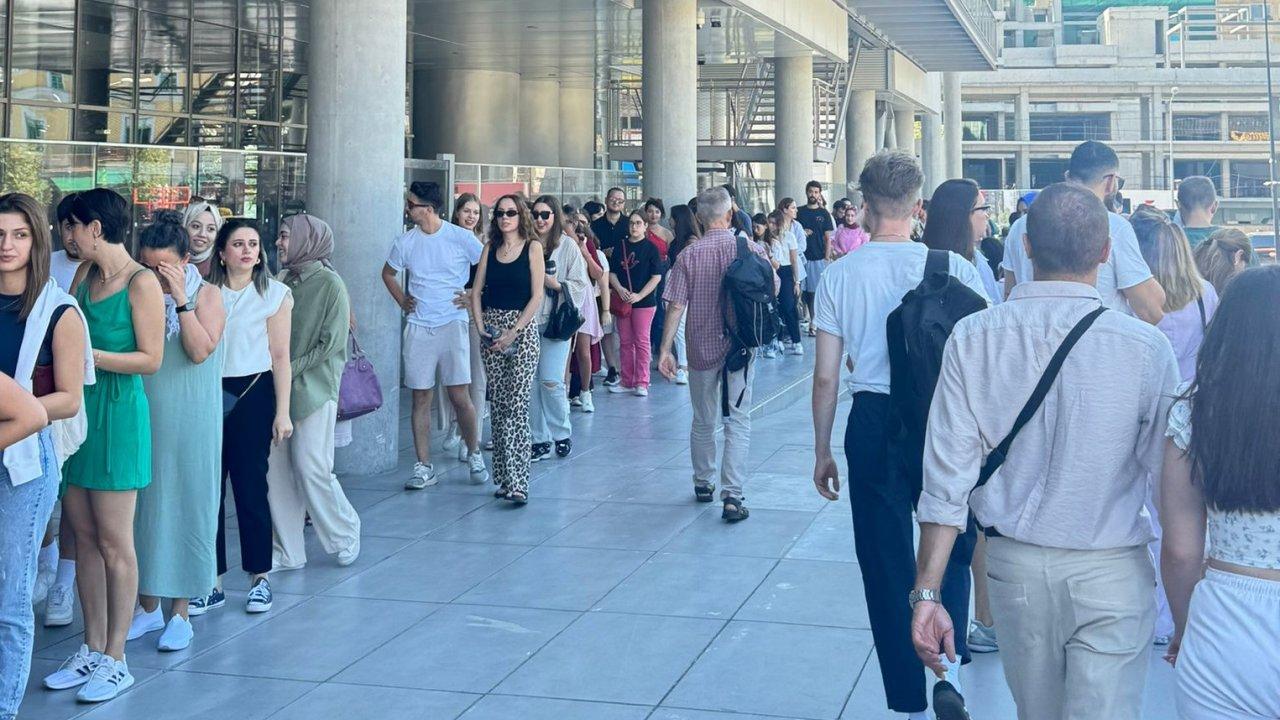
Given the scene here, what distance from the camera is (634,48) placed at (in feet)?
84.1

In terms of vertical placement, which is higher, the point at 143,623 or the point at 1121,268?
the point at 1121,268

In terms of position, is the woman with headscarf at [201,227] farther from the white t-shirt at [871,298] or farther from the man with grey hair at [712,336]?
the white t-shirt at [871,298]

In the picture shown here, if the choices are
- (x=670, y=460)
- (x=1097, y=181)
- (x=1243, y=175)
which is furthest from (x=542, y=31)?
(x=1243, y=175)

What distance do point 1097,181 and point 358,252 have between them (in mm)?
5131

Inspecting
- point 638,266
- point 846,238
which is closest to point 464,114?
point 846,238

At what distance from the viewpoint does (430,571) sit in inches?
289

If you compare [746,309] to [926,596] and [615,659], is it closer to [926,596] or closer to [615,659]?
[615,659]

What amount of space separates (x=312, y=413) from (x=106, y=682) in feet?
6.47

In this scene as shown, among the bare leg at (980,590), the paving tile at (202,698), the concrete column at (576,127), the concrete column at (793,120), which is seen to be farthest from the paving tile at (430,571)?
the concrete column at (576,127)

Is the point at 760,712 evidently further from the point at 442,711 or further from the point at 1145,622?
the point at 1145,622

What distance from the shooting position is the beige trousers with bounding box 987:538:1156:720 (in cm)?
333

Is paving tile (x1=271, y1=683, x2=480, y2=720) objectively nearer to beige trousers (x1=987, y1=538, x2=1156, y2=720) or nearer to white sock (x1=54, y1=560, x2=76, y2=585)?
white sock (x1=54, y1=560, x2=76, y2=585)

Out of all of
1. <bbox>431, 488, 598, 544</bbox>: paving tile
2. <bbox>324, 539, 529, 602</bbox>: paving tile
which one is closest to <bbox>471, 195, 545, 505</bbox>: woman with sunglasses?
<bbox>431, 488, 598, 544</bbox>: paving tile

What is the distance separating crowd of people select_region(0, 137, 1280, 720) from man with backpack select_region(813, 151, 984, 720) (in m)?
0.01
